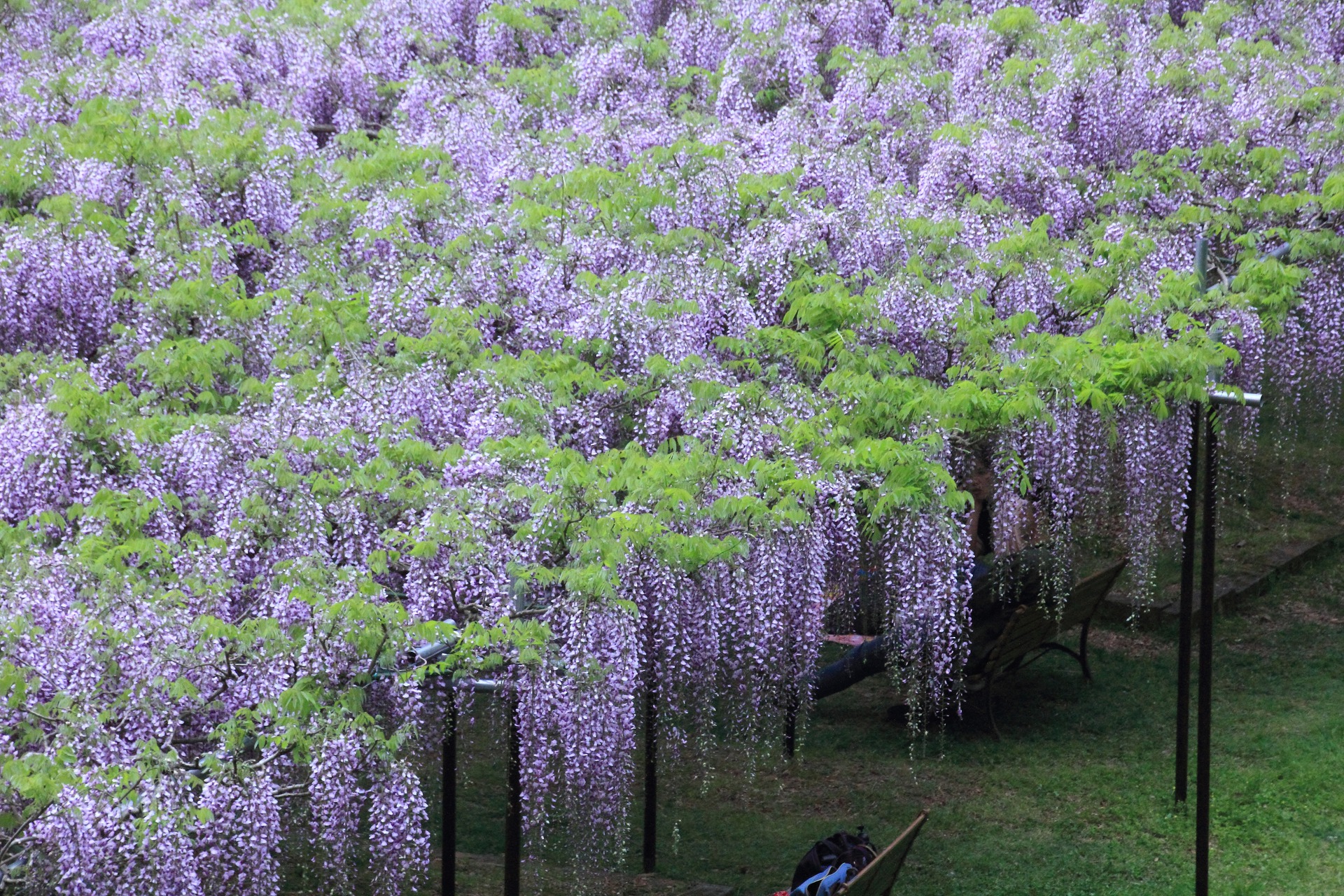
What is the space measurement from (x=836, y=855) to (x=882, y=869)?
0.68 meters

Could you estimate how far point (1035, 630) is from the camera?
927 centimetres

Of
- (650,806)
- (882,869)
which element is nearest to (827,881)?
(882,869)

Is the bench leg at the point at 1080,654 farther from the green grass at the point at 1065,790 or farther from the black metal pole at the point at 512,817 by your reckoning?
the black metal pole at the point at 512,817

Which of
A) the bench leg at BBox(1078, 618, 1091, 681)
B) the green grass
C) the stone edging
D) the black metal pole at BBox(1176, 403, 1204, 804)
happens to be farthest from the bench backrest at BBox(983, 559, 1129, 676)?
the stone edging

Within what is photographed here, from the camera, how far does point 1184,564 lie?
25.5ft

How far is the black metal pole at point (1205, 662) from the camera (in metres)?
7.02

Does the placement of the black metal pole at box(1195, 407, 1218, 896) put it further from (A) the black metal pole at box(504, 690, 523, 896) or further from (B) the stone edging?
(A) the black metal pole at box(504, 690, 523, 896)

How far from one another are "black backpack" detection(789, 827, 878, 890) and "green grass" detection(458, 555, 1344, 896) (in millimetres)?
897

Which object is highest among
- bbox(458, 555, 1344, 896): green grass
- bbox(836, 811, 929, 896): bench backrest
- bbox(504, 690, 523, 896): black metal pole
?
bbox(504, 690, 523, 896): black metal pole

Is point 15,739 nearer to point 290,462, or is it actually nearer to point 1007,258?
point 290,462

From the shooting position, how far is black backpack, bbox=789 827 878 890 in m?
6.70

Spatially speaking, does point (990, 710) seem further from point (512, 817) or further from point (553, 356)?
point (512, 817)

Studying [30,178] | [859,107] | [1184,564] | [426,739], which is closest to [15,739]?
[426,739]

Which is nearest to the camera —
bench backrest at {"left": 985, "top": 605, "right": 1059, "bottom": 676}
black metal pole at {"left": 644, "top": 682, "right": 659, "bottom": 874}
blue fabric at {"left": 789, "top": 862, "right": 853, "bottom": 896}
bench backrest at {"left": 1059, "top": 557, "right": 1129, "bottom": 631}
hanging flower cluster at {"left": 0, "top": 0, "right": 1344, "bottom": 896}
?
hanging flower cluster at {"left": 0, "top": 0, "right": 1344, "bottom": 896}
